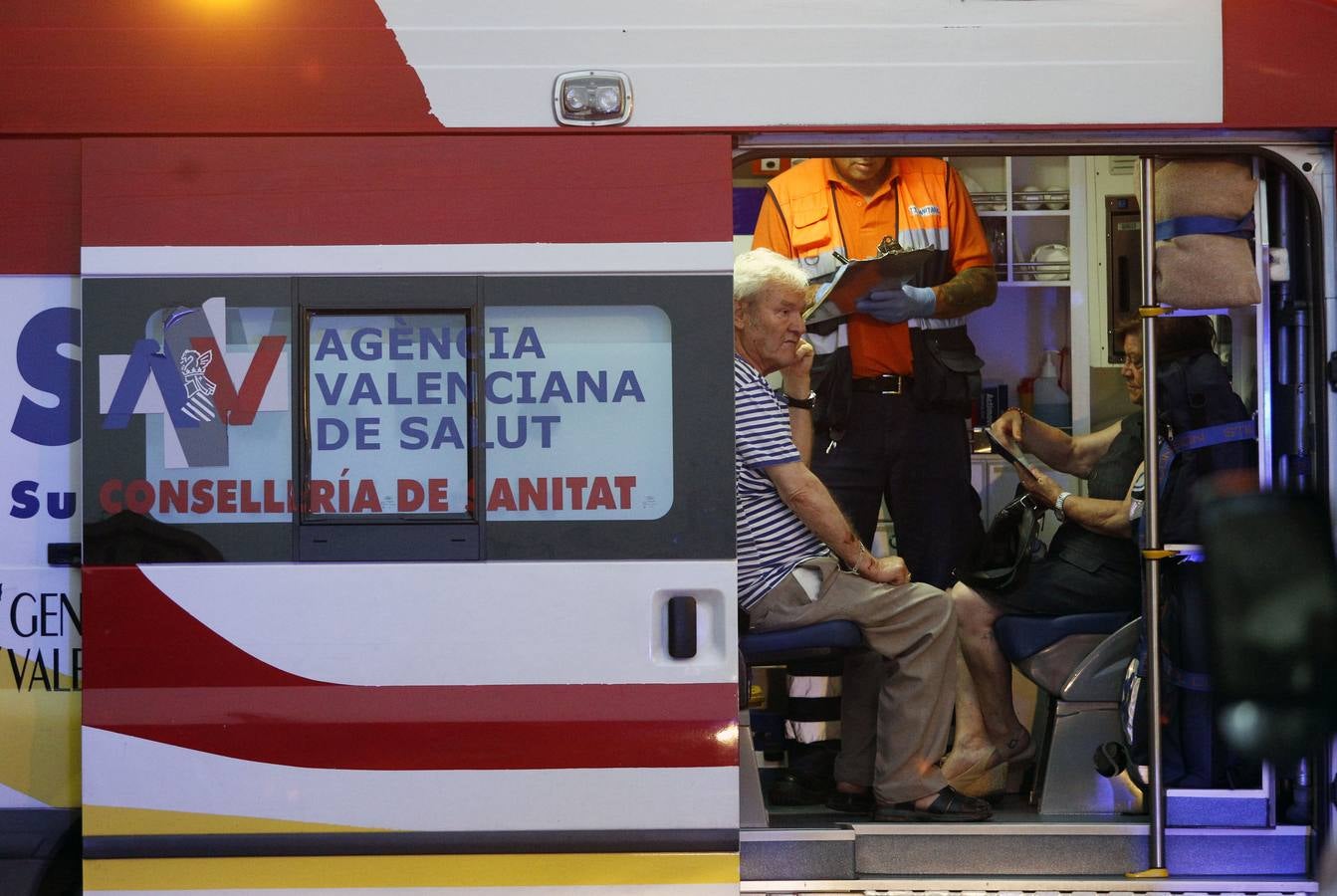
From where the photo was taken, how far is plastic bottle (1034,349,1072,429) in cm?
584

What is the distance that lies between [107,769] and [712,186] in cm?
201

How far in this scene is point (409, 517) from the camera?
339 cm

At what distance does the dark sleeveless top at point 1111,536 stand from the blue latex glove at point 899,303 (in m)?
0.80

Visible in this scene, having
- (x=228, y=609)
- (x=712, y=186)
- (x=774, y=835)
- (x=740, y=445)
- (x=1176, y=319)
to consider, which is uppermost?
(x=712, y=186)

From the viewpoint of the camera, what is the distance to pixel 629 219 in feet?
11.2

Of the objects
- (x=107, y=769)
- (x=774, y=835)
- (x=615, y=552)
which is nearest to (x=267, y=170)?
(x=615, y=552)

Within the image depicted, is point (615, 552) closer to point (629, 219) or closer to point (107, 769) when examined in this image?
point (629, 219)

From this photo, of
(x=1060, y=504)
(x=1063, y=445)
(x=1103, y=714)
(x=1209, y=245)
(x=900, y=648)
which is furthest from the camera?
(x=1063, y=445)

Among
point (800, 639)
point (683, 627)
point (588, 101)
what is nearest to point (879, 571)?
point (800, 639)

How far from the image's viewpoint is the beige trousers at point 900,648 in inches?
158

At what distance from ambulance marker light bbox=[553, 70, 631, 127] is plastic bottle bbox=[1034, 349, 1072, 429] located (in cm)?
301

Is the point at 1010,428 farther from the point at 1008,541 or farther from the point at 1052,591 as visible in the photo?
the point at 1052,591

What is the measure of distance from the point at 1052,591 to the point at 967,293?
1.10 meters

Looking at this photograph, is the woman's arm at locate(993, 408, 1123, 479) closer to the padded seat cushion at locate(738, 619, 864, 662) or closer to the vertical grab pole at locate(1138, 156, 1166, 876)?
the vertical grab pole at locate(1138, 156, 1166, 876)
